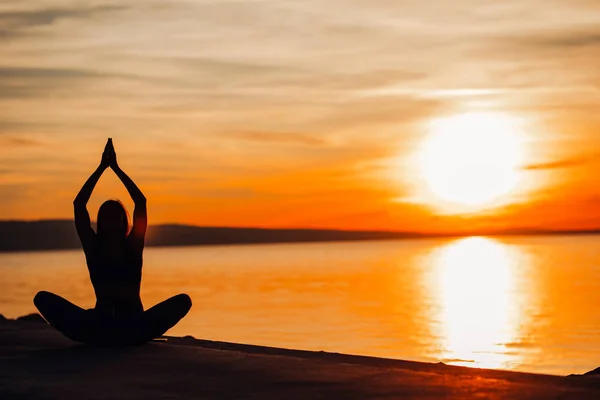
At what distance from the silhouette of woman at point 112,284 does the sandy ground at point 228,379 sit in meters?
0.25

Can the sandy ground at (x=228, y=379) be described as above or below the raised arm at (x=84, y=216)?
below

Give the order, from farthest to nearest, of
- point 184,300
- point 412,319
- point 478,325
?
point 412,319
point 478,325
point 184,300

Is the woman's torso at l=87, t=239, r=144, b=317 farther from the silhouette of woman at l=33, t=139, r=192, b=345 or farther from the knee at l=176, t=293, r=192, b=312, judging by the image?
the knee at l=176, t=293, r=192, b=312

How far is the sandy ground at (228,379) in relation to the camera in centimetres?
937

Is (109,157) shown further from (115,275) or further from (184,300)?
(184,300)

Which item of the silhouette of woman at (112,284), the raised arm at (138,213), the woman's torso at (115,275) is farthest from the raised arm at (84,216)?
the raised arm at (138,213)

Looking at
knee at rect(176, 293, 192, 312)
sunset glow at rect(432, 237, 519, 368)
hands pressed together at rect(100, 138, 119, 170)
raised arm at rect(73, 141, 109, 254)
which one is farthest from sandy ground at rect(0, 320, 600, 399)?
sunset glow at rect(432, 237, 519, 368)

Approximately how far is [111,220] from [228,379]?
2954 mm

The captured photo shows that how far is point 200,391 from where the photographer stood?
9.57 meters

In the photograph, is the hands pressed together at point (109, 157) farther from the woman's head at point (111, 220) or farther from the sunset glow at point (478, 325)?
the sunset glow at point (478, 325)

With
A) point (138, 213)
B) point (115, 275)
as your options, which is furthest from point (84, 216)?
point (115, 275)

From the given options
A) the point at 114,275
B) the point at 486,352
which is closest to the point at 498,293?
the point at 486,352

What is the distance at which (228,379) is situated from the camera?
10.3 metres

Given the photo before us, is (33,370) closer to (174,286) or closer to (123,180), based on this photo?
(123,180)
